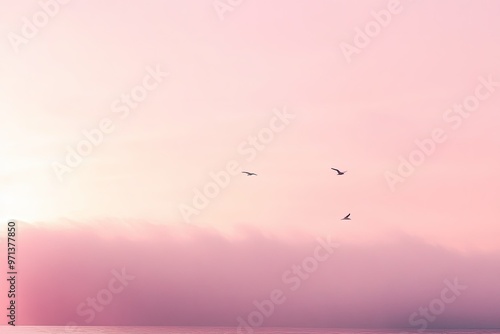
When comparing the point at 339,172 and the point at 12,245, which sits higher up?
the point at 339,172

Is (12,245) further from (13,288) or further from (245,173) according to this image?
(245,173)

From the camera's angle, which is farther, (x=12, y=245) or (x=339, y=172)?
(x=339, y=172)

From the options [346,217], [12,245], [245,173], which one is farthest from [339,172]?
[12,245]

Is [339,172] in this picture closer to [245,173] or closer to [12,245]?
[245,173]

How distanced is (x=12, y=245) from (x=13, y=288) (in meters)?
6.35

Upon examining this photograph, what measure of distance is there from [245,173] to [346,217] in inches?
512

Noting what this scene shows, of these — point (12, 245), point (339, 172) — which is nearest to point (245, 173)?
point (339, 172)

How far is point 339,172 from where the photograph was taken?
8294cm

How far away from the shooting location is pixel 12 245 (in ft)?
244

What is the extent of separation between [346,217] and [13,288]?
38450 mm

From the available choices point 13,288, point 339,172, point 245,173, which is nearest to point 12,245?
point 13,288

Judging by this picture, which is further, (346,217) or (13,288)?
(346,217)

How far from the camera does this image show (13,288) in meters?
77.9

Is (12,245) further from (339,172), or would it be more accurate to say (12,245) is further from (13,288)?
(339,172)
